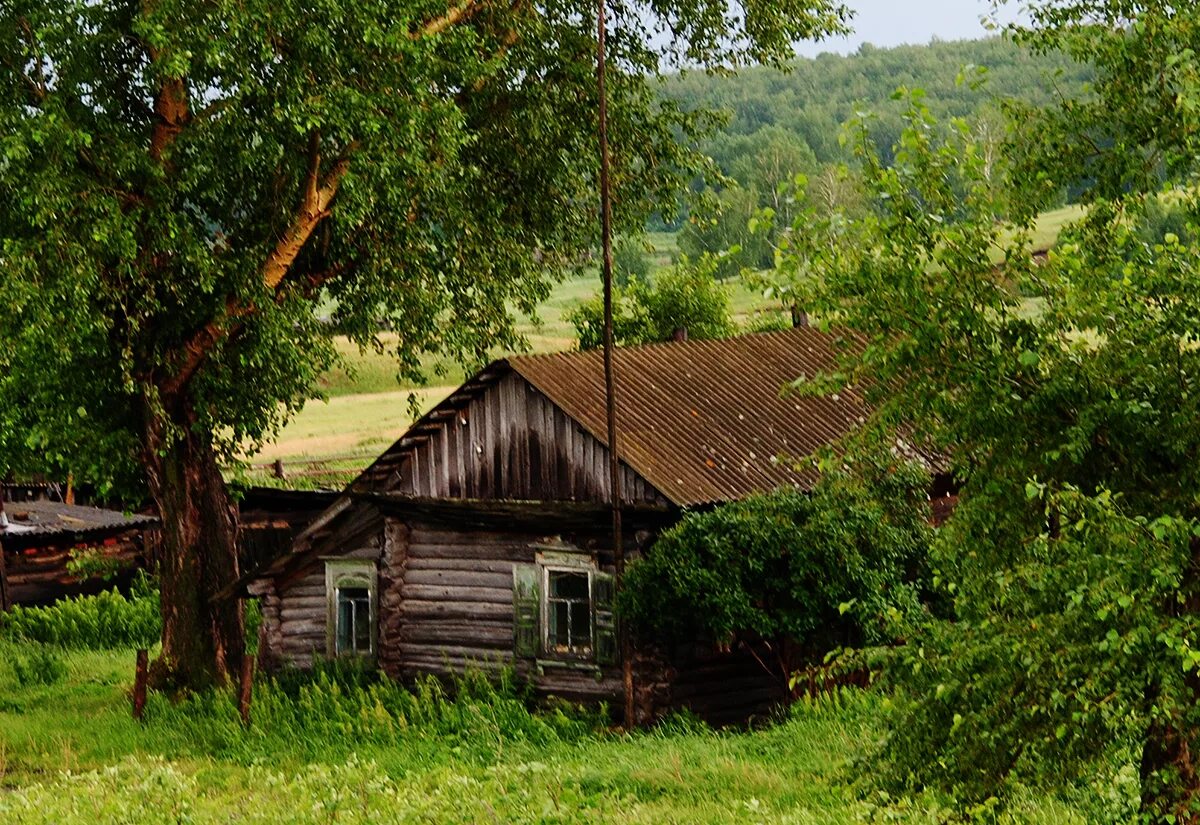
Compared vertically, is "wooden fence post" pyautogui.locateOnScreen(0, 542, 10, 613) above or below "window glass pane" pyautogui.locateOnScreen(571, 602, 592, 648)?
below

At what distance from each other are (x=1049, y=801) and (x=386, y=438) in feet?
157

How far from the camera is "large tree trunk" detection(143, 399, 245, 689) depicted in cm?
2425

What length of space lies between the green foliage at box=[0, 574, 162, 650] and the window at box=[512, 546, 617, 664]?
41.8 feet

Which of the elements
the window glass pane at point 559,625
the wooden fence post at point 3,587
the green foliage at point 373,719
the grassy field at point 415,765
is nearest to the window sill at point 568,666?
the window glass pane at point 559,625

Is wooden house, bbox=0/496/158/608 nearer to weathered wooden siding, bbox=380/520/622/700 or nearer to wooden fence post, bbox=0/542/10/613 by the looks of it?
wooden fence post, bbox=0/542/10/613

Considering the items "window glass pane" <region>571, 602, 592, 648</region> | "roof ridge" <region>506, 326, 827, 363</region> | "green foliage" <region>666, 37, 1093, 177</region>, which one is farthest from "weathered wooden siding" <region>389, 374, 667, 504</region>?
"green foliage" <region>666, 37, 1093, 177</region>

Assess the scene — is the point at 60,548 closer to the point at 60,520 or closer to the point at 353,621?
the point at 60,520

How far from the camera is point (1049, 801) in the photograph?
13.4 metres

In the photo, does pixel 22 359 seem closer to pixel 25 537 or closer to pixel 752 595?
pixel 752 595

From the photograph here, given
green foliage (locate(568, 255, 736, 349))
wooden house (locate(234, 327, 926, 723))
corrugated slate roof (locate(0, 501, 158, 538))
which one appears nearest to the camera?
wooden house (locate(234, 327, 926, 723))

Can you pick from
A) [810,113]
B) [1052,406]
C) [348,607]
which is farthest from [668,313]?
[810,113]

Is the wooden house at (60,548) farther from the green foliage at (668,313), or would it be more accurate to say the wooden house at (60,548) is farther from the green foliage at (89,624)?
the green foliage at (668,313)

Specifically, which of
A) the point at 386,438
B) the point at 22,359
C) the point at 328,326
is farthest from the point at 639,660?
the point at 386,438

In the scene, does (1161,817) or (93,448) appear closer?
→ (1161,817)
